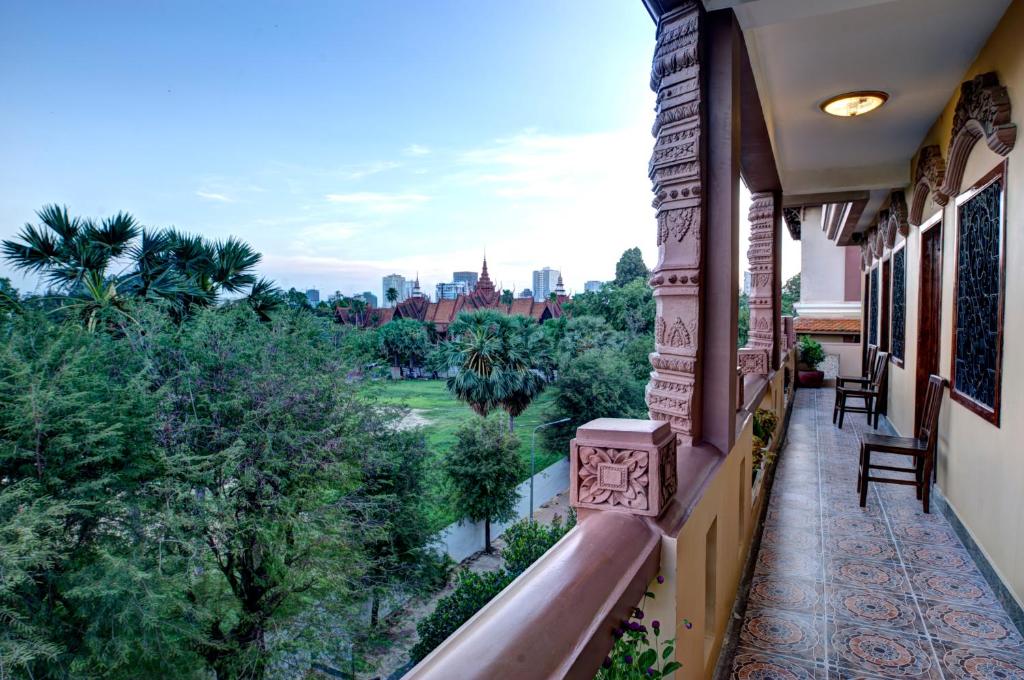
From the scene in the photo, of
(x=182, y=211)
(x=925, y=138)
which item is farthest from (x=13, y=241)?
(x=182, y=211)

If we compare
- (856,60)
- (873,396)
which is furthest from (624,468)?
(873,396)

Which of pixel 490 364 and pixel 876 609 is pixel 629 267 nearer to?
pixel 490 364

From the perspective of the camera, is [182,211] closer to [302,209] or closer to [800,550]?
[302,209]

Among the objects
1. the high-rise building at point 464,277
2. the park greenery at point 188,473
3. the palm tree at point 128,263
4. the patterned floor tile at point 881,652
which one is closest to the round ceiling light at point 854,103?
the patterned floor tile at point 881,652

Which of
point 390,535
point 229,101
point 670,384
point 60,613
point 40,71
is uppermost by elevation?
point 229,101

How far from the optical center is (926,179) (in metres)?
3.56

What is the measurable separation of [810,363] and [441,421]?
60.2 feet

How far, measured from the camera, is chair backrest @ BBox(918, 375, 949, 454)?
2.96m

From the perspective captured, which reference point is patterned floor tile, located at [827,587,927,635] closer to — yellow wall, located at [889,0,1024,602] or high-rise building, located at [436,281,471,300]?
yellow wall, located at [889,0,1024,602]

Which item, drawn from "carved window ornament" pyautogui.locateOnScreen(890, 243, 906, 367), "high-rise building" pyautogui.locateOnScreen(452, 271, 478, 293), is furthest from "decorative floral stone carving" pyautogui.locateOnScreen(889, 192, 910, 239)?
"high-rise building" pyautogui.locateOnScreen(452, 271, 478, 293)

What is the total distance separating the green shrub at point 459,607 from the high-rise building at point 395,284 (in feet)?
124

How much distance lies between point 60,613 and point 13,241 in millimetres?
6001

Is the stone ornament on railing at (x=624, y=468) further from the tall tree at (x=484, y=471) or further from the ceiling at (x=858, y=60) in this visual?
the tall tree at (x=484, y=471)

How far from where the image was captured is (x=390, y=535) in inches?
427
